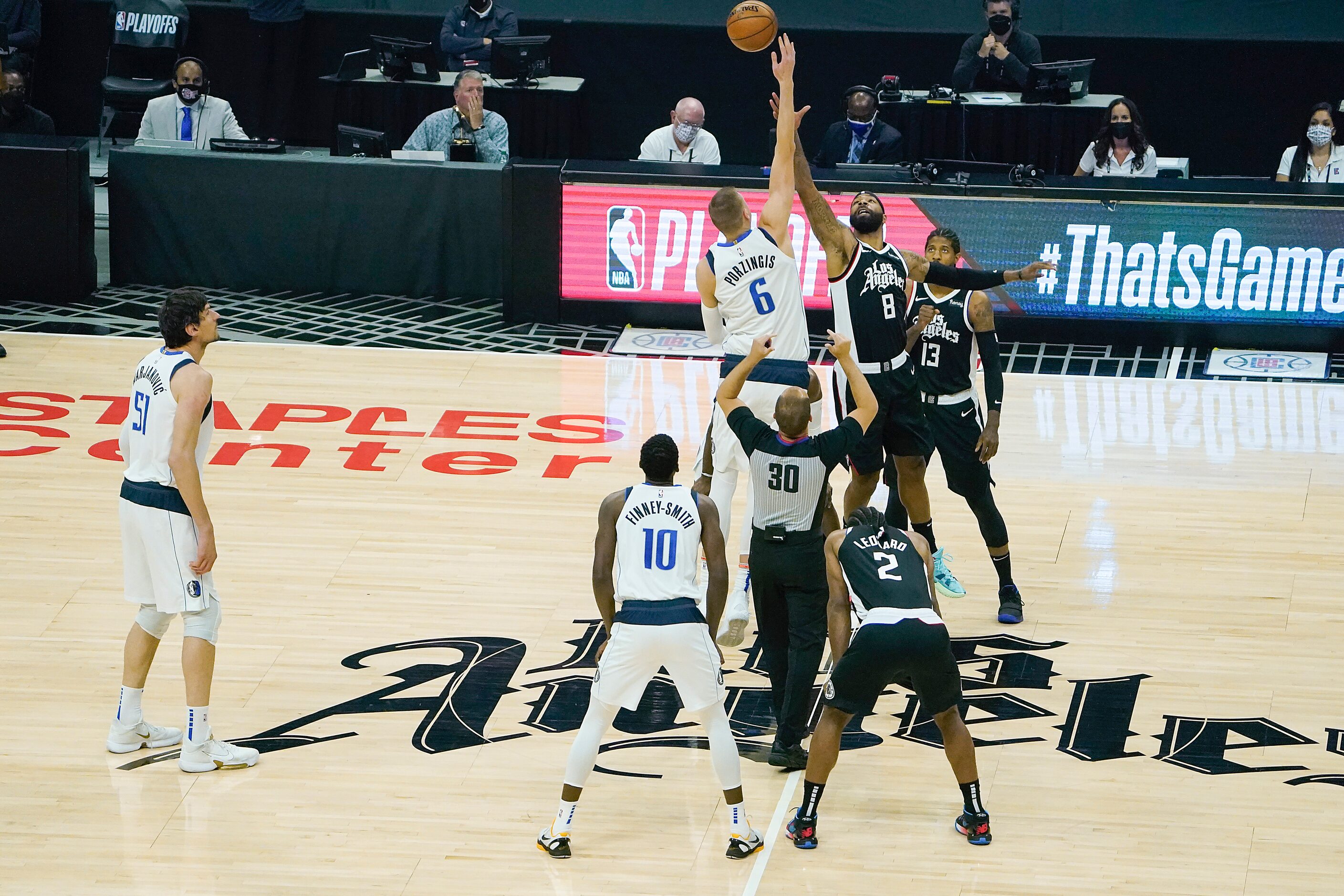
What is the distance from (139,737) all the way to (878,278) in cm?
407

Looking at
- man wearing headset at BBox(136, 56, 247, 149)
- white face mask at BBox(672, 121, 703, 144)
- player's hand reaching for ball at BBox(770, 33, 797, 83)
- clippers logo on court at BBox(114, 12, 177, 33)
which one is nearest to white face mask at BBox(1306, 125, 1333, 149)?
white face mask at BBox(672, 121, 703, 144)

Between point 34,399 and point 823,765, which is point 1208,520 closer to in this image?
point 823,765

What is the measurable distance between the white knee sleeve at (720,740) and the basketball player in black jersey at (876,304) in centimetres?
251

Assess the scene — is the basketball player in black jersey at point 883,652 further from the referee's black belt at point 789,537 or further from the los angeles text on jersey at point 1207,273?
the los angeles text on jersey at point 1207,273

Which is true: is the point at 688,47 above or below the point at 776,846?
above

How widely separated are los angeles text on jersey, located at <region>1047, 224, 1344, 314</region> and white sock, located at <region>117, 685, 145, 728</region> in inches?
334

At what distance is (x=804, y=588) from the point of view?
22.0 feet

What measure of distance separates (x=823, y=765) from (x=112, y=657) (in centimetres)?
360

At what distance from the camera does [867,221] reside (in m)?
8.25

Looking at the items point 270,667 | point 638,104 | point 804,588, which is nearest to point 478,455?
point 270,667

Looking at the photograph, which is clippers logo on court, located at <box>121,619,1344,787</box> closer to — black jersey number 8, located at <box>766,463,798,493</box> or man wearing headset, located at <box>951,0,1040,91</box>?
black jersey number 8, located at <box>766,463,798,493</box>

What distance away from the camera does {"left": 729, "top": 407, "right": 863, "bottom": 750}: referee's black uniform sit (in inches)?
261

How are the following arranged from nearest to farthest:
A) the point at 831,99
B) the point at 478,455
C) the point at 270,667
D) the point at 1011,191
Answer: the point at 270,667 → the point at 478,455 → the point at 1011,191 → the point at 831,99

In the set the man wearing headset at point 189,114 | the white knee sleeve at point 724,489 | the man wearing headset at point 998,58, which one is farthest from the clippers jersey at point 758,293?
the man wearing headset at point 998,58
